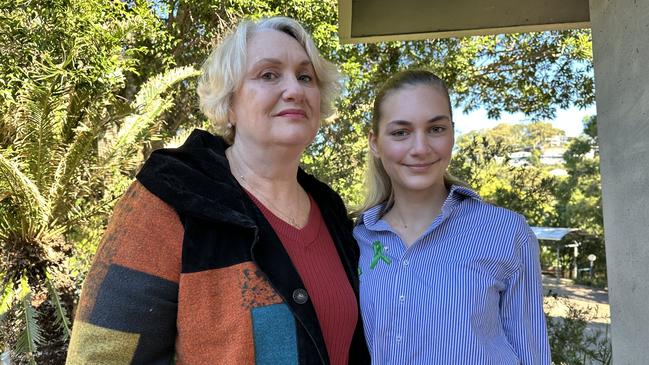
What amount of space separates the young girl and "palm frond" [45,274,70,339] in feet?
15.4

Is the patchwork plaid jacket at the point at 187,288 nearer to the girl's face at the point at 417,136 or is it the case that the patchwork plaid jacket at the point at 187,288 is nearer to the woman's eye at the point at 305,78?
the woman's eye at the point at 305,78

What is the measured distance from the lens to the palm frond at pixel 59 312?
18.8ft

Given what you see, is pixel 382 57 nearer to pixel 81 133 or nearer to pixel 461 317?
pixel 81 133

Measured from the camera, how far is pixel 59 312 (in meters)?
5.83

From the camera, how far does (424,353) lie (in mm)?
1816

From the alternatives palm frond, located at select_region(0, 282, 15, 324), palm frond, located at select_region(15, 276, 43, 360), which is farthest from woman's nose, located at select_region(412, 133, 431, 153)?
palm frond, located at select_region(0, 282, 15, 324)

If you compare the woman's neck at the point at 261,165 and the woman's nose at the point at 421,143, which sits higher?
the woman's nose at the point at 421,143

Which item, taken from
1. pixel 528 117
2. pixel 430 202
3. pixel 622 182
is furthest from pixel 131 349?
pixel 528 117

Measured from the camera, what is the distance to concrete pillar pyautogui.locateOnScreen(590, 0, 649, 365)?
8.30ft

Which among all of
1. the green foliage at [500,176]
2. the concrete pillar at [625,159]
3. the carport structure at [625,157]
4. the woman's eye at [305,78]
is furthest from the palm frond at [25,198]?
the concrete pillar at [625,159]

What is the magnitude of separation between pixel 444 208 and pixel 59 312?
5.15 metres

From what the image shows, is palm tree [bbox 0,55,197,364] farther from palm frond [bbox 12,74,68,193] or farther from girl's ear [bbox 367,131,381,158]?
girl's ear [bbox 367,131,381,158]

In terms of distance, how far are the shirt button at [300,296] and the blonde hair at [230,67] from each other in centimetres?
65

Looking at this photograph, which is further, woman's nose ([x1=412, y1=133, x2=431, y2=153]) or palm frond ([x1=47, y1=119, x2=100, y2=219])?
palm frond ([x1=47, y1=119, x2=100, y2=219])
